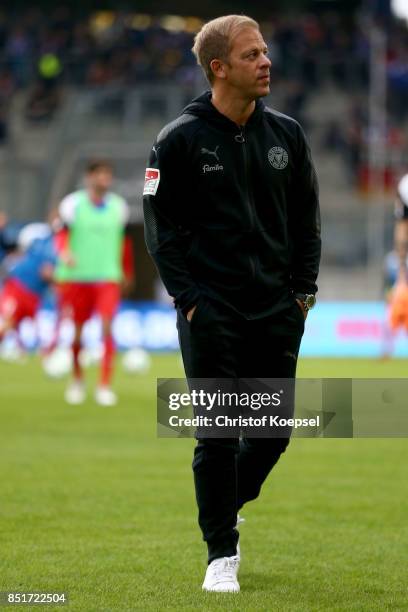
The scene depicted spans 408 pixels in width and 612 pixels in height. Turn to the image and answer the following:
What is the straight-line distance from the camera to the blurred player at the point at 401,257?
35.3 ft

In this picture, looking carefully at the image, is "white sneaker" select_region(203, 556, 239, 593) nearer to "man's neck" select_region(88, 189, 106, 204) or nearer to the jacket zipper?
the jacket zipper

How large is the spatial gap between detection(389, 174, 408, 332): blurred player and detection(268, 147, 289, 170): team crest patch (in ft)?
18.2

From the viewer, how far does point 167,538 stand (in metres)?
6.35

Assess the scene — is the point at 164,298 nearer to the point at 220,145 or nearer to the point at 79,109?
the point at 79,109

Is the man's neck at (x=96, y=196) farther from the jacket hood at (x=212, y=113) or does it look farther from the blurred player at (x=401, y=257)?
the jacket hood at (x=212, y=113)

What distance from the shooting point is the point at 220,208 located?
5141 mm

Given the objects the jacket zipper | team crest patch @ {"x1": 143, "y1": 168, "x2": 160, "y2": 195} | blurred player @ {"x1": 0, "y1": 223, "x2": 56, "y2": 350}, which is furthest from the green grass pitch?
blurred player @ {"x1": 0, "y1": 223, "x2": 56, "y2": 350}

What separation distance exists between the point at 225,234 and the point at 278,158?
378 millimetres

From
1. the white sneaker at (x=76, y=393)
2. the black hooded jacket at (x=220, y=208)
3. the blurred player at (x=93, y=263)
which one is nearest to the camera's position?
the black hooded jacket at (x=220, y=208)

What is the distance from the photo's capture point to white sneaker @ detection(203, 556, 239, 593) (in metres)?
5.02

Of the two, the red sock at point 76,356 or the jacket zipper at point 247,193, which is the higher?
the jacket zipper at point 247,193

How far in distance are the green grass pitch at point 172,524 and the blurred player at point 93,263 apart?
1955 mm

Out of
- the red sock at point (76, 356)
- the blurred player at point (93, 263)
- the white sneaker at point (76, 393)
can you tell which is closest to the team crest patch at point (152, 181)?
the blurred player at point (93, 263)

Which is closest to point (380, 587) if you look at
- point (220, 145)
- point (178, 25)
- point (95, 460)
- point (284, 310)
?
point (284, 310)
